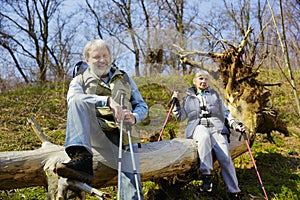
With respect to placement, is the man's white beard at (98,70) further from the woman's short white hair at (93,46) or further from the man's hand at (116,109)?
the man's hand at (116,109)

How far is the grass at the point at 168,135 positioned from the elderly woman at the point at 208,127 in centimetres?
54

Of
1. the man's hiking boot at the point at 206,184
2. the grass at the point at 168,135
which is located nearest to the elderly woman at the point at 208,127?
the man's hiking boot at the point at 206,184

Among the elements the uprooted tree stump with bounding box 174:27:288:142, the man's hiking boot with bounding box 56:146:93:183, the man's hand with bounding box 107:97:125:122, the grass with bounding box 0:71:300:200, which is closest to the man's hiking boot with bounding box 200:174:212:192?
the grass with bounding box 0:71:300:200

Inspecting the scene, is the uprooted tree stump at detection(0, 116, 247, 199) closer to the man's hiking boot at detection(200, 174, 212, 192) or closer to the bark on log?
the bark on log

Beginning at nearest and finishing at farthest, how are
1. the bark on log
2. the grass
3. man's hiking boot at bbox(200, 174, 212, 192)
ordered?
the bark on log → man's hiking boot at bbox(200, 174, 212, 192) → the grass

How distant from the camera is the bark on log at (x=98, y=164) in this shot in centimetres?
299

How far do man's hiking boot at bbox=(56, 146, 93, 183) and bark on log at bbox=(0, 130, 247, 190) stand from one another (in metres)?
0.51

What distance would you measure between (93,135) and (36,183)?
875 millimetres

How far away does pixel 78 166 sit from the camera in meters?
2.43

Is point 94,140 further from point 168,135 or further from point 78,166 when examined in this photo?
point 168,135

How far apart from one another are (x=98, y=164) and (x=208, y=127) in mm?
1626

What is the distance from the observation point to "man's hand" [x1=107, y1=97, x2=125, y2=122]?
2.67 meters

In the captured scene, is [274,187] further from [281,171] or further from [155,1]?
[155,1]

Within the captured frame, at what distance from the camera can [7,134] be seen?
6.18 metres
